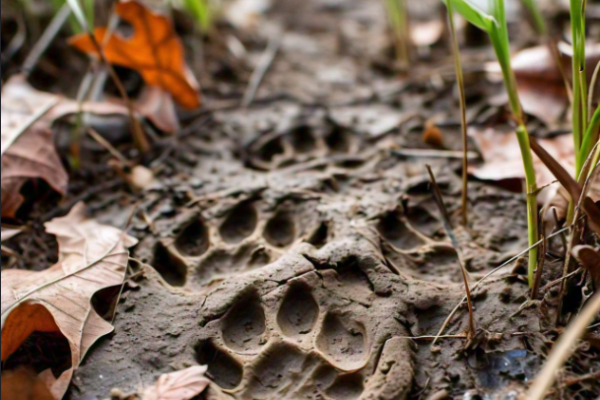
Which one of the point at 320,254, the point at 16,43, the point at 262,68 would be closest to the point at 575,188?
the point at 320,254

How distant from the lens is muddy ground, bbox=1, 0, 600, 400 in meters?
0.87

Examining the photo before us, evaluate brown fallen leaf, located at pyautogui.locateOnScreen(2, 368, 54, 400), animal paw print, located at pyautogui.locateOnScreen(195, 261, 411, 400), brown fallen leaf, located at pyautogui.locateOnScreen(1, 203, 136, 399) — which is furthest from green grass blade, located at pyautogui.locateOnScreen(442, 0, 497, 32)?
brown fallen leaf, located at pyautogui.locateOnScreen(2, 368, 54, 400)

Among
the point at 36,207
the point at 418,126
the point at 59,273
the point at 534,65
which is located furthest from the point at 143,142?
the point at 534,65

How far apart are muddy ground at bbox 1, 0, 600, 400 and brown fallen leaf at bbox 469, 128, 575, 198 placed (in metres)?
0.03

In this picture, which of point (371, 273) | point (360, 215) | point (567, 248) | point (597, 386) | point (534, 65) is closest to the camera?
point (597, 386)

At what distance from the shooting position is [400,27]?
1.71 meters

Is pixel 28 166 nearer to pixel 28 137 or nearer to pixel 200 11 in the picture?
pixel 28 137

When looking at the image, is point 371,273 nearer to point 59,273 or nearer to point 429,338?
point 429,338

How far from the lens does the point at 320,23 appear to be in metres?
2.05

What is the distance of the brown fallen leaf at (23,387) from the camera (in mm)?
792

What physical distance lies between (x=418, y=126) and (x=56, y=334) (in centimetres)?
97

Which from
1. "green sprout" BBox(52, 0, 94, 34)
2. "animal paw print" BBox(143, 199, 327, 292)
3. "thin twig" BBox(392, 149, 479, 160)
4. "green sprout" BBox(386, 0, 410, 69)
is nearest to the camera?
"animal paw print" BBox(143, 199, 327, 292)

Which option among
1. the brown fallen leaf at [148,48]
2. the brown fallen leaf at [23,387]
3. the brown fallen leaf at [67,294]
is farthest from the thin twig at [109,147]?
the brown fallen leaf at [23,387]

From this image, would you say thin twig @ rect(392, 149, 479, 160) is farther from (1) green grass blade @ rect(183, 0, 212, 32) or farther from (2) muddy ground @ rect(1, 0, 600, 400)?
(1) green grass blade @ rect(183, 0, 212, 32)
